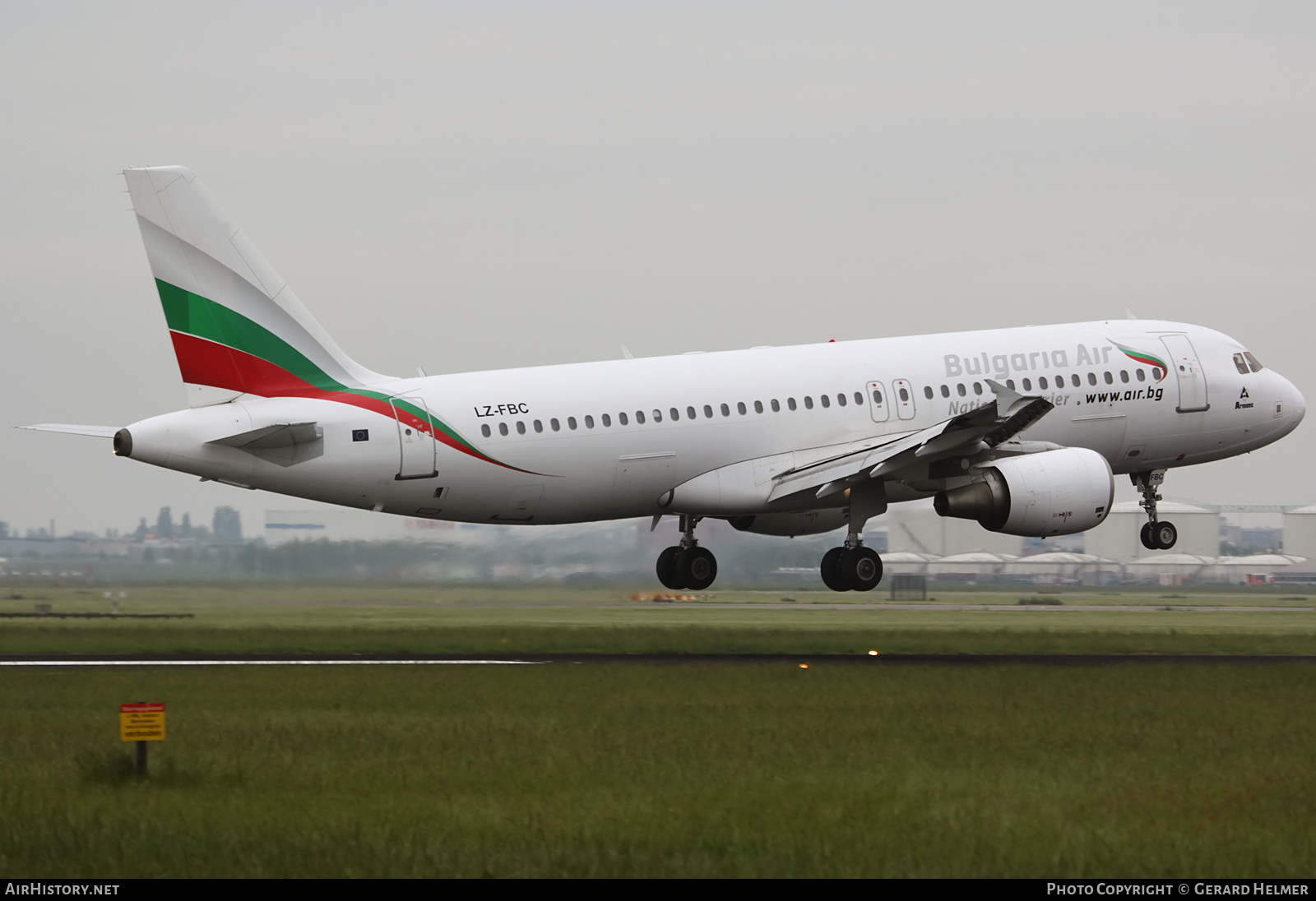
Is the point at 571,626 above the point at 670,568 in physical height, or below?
below

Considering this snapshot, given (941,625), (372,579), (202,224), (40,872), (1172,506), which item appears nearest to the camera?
(40,872)

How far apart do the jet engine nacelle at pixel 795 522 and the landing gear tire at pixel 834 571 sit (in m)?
1.43

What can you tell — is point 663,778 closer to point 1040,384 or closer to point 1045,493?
point 1045,493

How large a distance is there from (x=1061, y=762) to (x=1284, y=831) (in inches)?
186

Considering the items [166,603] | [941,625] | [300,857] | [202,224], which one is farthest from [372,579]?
[300,857]

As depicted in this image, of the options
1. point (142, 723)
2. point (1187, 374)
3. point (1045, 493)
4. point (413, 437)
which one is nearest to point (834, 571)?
point (1045, 493)

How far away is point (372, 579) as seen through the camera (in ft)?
186

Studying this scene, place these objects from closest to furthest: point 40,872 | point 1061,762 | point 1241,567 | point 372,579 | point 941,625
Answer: point 40,872 < point 1061,762 < point 941,625 < point 372,579 < point 1241,567

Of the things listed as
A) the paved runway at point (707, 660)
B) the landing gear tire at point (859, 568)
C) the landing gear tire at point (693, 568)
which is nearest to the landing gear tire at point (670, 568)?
the landing gear tire at point (693, 568)

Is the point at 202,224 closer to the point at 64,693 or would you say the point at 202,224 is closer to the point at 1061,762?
the point at 64,693

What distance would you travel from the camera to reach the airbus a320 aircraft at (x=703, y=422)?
3703 cm

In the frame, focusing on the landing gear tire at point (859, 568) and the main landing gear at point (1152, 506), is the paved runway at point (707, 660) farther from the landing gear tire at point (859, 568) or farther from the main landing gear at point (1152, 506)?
the main landing gear at point (1152, 506)

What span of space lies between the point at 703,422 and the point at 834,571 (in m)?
5.47

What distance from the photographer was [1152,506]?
4734 centimetres
